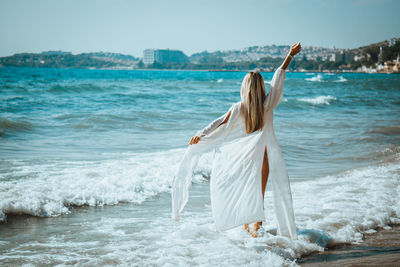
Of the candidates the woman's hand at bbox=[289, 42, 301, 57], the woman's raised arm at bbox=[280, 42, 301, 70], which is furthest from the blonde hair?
the woman's hand at bbox=[289, 42, 301, 57]

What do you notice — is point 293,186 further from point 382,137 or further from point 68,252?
point 382,137

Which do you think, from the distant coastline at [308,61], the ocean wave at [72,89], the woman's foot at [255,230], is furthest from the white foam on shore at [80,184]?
the distant coastline at [308,61]

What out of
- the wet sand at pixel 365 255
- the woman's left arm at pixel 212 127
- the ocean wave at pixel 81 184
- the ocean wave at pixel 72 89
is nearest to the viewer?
the wet sand at pixel 365 255

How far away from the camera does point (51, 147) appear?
379 inches

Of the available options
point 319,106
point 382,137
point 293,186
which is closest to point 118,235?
point 293,186

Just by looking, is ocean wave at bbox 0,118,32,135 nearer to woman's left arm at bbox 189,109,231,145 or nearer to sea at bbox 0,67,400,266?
sea at bbox 0,67,400,266

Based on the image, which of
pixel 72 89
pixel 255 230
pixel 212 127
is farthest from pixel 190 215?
pixel 72 89

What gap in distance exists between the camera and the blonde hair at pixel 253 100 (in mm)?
A: 3523

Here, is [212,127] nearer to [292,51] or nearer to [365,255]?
[292,51]

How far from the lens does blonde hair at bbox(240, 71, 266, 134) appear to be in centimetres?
352

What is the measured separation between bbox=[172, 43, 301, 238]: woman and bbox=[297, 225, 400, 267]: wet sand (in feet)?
1.20

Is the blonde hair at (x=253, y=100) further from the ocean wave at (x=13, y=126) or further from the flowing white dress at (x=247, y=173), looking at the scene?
the ocean wave at (x=13, y=126)

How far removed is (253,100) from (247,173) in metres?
0.78

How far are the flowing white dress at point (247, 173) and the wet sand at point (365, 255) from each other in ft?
1.16
